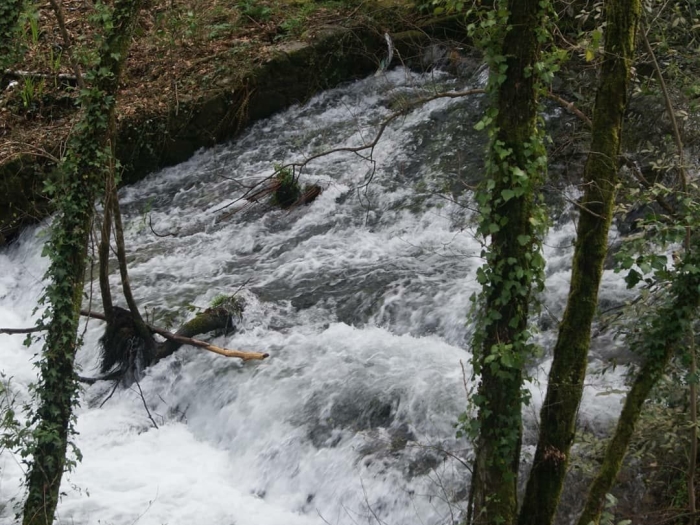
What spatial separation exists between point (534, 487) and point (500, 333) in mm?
972

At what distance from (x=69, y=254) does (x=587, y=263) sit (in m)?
3.44

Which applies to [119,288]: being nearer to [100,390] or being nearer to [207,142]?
[100,390]

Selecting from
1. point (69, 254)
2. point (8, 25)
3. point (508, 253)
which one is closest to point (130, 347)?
point (69, 254)

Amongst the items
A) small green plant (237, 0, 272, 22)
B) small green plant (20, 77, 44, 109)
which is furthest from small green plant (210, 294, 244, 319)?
small green plant (237, 0, 272, 22)

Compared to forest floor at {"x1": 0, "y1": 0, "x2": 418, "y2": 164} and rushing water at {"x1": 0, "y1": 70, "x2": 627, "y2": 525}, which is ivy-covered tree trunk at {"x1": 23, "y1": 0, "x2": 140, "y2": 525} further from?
forest floor at {"x1": 0, "y1": 0, "x2": 418, "y2": 164}

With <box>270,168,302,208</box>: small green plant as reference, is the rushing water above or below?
below

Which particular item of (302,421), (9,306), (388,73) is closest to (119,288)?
(9,306)

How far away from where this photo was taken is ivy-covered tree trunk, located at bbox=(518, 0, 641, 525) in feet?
13.8

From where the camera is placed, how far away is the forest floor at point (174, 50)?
1178 centimetres

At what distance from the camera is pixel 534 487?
173 inches

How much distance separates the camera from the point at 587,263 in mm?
4289

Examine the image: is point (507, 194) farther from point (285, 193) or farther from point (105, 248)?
point (285, 193)

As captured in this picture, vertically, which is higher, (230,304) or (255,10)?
(255,10)

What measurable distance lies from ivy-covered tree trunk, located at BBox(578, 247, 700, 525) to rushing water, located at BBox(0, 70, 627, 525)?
70cm
